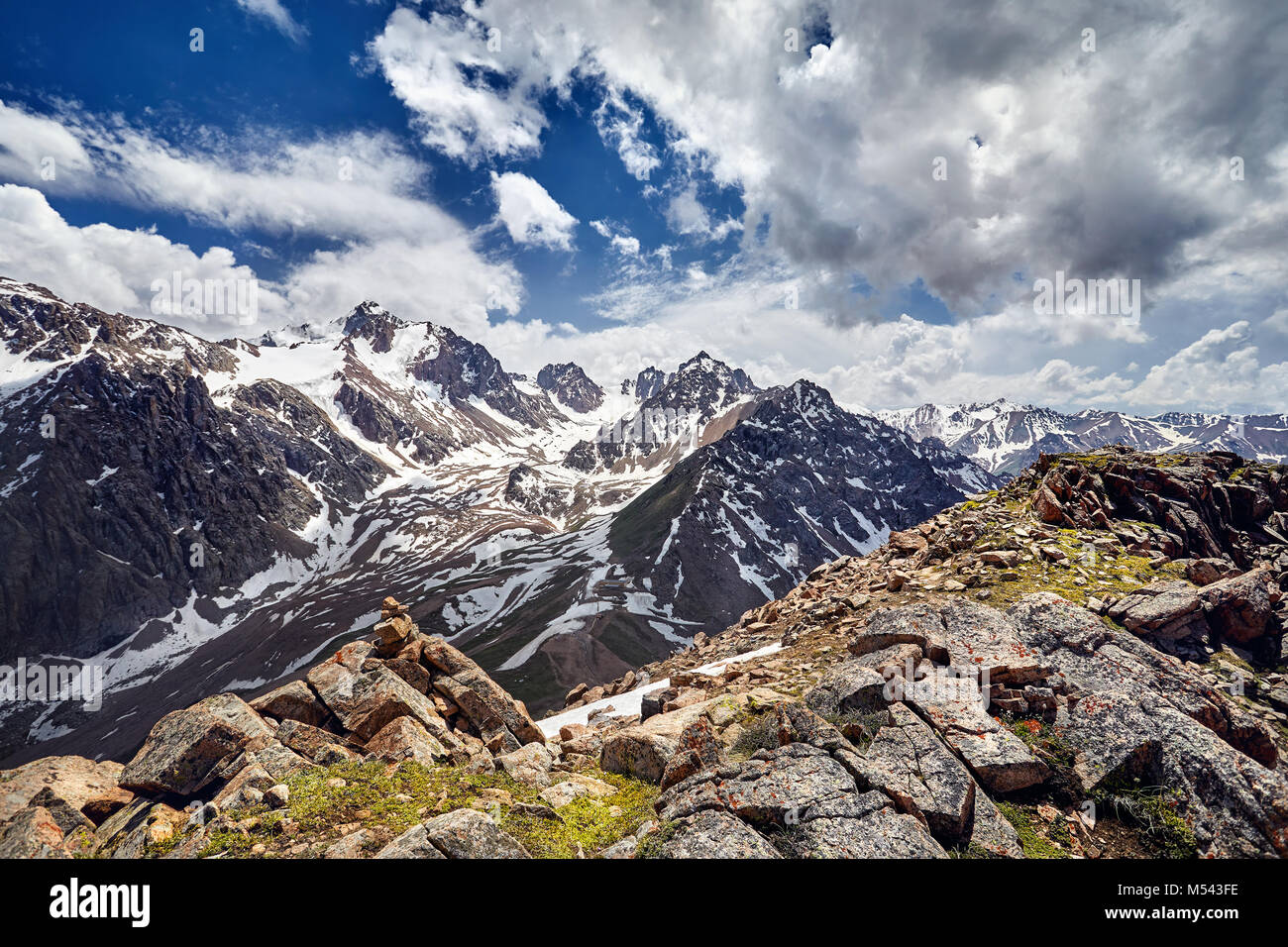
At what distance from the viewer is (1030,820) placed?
35.4 feet

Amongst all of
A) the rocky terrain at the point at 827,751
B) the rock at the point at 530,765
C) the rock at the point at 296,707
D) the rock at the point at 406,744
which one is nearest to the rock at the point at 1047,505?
the rocky terrain at the point at 827,751

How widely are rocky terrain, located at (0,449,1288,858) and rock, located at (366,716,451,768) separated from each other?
10 centimetres

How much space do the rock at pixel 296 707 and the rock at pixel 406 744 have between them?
8.68 feet

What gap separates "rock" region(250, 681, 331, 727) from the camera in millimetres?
18391

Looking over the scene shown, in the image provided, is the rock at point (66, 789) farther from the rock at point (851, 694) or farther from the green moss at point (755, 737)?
the rock at point (851, 694)

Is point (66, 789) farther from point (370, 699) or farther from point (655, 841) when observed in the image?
point (655, 841)

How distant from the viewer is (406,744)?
15562 millimetres

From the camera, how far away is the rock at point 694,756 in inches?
490

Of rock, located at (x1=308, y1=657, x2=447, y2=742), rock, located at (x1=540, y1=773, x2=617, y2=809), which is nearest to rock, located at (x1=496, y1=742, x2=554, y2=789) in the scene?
rock, located at (x1=540, y1=773, x2=617, y2=809)

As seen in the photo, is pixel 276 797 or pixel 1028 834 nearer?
pixel 1028 834

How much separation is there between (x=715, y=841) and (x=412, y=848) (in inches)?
202

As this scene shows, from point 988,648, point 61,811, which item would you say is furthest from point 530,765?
point 988,648
